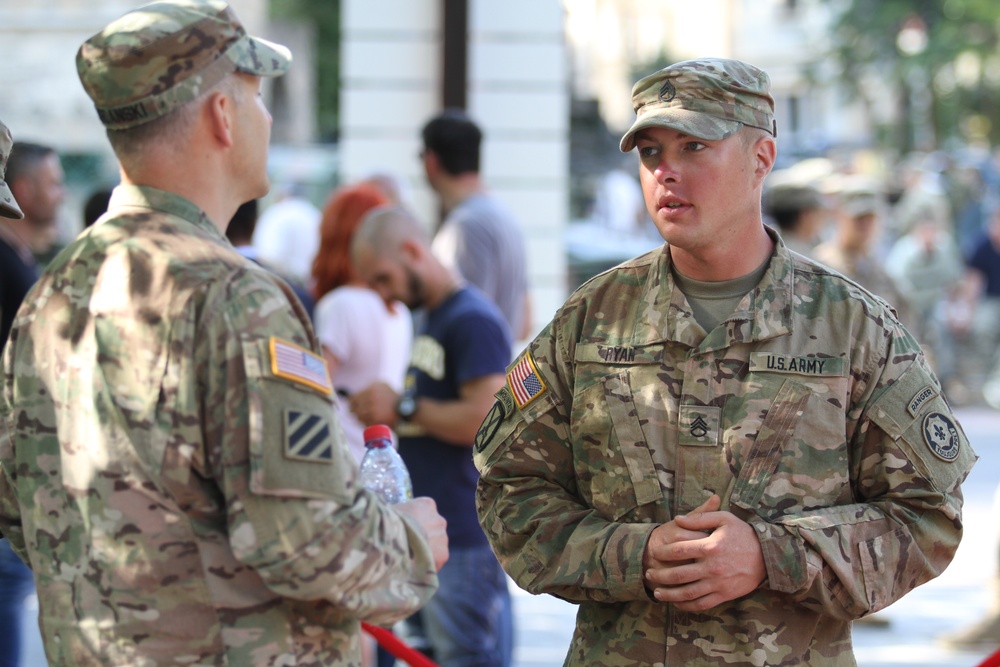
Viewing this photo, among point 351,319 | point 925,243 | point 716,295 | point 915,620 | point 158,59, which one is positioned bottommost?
point 915,620

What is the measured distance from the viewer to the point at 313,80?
41875 millimetres

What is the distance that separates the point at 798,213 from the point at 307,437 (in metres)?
4.19

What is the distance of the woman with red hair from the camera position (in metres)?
5.03

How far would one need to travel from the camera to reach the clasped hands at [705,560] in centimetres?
257

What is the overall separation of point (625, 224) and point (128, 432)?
53.9ft

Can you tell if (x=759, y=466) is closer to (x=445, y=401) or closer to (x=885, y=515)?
(x=885, y=515)

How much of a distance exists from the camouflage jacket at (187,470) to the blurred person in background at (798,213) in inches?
158

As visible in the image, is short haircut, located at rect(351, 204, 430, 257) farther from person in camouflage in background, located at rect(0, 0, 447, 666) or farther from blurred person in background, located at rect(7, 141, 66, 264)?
person in camouflage in background, located at rect(0, 0, 447, 666)

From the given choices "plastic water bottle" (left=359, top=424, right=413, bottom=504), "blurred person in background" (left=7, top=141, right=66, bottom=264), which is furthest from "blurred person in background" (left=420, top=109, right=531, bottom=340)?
"plastic water bottle" (left=359, top=424, right=413, bottom=504)

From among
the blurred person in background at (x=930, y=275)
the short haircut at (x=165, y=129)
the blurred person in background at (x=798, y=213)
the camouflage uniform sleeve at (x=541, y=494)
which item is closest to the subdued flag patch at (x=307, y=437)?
the short haircut at (x=165, y=129)

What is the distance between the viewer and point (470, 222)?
5805 millimetres

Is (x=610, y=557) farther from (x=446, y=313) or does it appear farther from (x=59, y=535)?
(x=446, y=313)

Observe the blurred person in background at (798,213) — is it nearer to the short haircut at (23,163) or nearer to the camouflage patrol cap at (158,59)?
the short haircut at (23,163)

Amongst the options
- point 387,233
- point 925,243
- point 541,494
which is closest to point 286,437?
point 541,494
